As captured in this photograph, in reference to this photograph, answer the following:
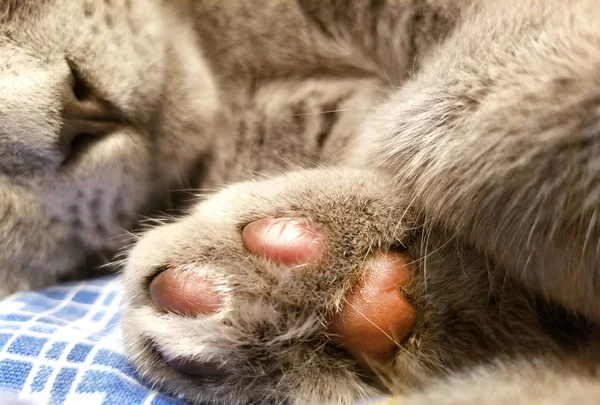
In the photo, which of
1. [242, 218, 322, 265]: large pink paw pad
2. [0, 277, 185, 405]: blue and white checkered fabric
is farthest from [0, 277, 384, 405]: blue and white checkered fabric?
[242, 218, 322, 265]: large pink paw pad

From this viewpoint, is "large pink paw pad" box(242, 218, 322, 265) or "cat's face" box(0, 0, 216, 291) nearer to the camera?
"large pink paw pad" box(242, 218, 322, 265)

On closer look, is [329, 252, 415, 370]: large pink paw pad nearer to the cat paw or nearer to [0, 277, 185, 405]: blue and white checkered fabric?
the cat paw

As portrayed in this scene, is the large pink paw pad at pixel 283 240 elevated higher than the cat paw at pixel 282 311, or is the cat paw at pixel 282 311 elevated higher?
the large pink paw pad at pixel 283 240

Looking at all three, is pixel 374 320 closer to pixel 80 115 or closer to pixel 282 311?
pixel 282 311

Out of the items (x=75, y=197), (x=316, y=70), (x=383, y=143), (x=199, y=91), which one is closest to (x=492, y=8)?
(x=383, y=143)

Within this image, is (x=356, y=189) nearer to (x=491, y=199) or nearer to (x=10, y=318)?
(x=491, y=199)

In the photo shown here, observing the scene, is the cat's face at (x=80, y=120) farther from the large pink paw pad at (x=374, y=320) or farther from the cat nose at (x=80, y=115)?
the large pink paw pad at (x=374, y=320)

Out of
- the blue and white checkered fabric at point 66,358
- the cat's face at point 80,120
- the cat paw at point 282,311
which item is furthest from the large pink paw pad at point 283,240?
the cat's face at point 80,120
